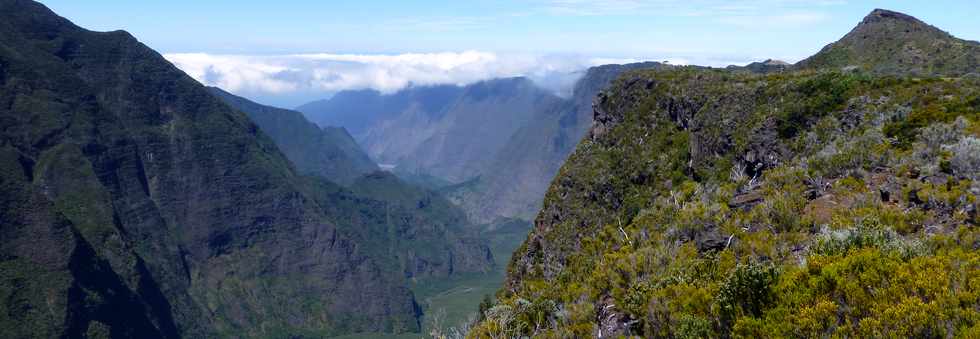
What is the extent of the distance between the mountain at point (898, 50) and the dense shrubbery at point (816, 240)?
38.0m

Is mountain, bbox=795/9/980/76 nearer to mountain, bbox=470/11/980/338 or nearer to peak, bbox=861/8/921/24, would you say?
peak, bbox=861/8/921/24

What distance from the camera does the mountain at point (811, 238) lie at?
45.5 feet

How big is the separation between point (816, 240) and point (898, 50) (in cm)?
8144

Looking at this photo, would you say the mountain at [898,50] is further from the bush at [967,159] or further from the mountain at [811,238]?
the bush at [967,159]

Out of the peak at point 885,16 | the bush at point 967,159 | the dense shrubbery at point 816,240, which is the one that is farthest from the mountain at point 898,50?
the bush at point 967,159

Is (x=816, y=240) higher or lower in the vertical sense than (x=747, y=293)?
higher

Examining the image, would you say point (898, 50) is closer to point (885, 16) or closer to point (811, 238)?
point (885, 16)

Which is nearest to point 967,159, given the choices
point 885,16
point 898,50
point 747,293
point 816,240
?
point 816,240

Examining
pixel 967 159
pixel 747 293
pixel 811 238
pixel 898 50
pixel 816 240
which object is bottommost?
pixel 811 238

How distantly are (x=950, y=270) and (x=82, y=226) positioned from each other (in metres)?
214

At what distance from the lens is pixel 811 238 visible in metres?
21.0

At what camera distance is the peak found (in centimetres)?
9265

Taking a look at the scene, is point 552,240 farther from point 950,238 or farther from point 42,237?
point 42,237

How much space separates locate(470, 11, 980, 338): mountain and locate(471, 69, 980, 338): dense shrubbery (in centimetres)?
6
